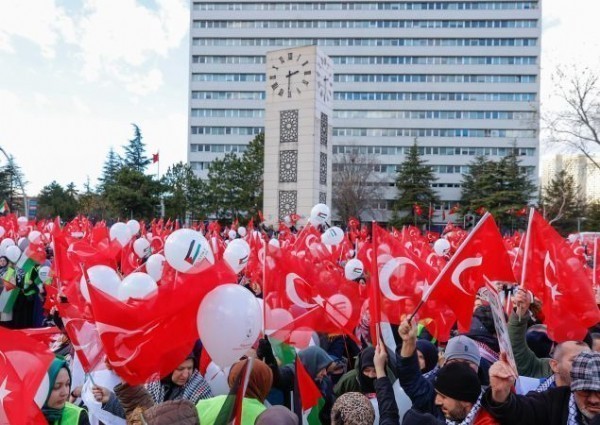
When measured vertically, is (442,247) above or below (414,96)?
below

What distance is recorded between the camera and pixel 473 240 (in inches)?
144

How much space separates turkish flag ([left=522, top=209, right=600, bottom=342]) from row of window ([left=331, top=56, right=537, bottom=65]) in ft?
203

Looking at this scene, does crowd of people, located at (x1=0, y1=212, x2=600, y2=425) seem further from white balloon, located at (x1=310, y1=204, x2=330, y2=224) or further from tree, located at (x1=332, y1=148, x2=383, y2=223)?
tree, located at (x1=332, y1=148, x2=383, y2=223)

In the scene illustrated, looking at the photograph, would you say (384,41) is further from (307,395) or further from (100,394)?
(100,394)

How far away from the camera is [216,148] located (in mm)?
65625

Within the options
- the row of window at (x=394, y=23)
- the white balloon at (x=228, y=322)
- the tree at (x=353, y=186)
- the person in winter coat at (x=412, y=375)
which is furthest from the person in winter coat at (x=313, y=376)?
the row of window at (x=394, y=23)

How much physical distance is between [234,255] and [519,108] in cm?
6404

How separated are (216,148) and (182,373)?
6341cm

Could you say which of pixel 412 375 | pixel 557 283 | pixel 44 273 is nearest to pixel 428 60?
pixel 44 273

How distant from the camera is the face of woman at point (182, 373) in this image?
3.51 m

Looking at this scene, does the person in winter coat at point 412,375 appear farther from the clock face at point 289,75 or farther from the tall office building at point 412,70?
the tall office building at point 412,70

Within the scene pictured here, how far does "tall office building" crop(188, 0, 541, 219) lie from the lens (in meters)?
63.1

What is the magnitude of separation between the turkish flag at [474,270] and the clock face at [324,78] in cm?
2149

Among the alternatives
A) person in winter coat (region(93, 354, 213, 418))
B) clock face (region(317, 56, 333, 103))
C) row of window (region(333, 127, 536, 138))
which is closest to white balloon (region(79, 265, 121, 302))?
person in winter coat (region(93, 354, 213, 418))
